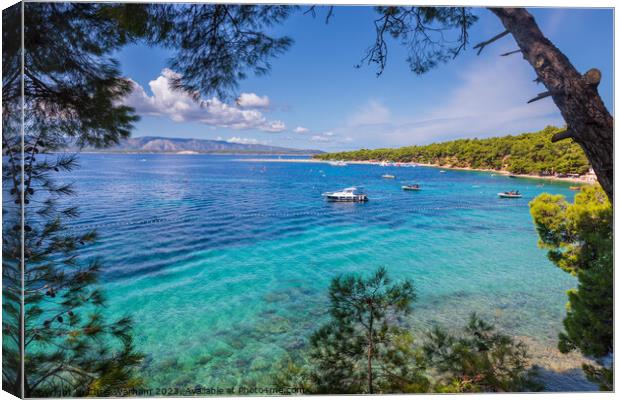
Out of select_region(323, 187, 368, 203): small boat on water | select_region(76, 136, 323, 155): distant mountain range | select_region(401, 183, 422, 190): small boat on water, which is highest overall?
select_region(76, 136, 323, 155): distant mountain range

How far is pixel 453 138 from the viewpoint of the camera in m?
2.90

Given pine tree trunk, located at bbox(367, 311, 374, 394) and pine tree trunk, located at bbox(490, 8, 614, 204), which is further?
pine tree trunk, located at bbox(367, 311, 374, 394)

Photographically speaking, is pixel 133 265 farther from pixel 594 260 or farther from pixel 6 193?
pixel 594 260

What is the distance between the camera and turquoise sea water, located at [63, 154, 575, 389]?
277 cm

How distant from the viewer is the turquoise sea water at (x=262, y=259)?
2.77m

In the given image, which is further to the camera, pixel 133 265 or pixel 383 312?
pixel 133 265

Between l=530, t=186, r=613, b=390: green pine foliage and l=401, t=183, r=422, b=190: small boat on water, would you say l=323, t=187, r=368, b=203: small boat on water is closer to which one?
l=401, t=183, r=422, b=190: small boat on water

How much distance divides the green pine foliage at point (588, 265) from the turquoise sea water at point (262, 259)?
2.89ft

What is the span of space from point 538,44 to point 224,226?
4921 millimetres

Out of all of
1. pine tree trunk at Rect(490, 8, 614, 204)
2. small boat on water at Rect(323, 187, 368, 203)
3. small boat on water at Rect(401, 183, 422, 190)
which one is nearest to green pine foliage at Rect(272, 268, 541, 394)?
pine tree trunk at Rect(490, 8, 614, 204)

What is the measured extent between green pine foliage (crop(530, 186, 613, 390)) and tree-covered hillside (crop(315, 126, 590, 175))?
0.79m

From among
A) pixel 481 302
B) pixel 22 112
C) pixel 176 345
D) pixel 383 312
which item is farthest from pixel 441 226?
pixel 22 112

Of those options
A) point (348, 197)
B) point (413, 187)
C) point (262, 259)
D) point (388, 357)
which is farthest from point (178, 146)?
point (413, 187)

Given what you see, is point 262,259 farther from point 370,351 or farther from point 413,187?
point 413,187
